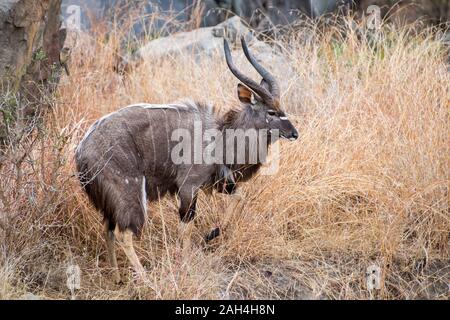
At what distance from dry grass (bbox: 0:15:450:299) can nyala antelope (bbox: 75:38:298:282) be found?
195 mm

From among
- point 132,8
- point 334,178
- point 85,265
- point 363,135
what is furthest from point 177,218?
point 132,8

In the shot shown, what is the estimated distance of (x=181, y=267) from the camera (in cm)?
488

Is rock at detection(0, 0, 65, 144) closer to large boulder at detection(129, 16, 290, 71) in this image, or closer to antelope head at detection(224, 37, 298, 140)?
antelope head at detection(224, 37, 298, 140)

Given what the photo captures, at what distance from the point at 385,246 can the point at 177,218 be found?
1.56 meters

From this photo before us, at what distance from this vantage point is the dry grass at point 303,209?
16.4ft

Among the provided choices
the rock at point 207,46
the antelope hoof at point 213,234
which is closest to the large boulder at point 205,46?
the rock at point 207,46

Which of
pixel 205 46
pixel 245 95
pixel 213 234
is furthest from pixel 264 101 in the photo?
pixel 205 46

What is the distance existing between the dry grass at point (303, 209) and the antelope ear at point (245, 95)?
0.69 m

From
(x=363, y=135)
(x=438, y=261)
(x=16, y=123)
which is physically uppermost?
(x=16, y=123)

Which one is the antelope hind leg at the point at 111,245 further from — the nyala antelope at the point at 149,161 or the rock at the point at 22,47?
the rock at the point at 22,47

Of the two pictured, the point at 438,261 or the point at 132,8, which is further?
the point at 132,8

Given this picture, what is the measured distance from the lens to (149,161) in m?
5.25

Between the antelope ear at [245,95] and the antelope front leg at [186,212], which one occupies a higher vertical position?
the antelope ear at [245,95]
